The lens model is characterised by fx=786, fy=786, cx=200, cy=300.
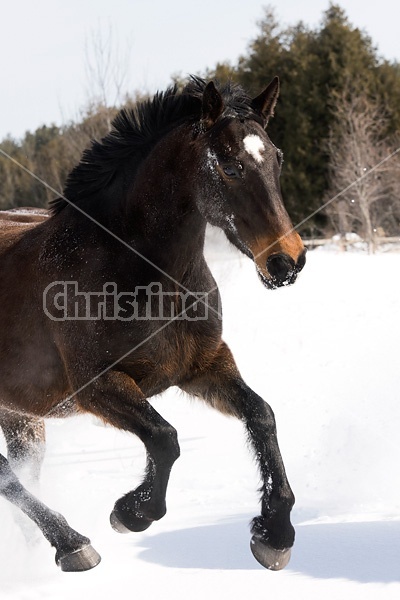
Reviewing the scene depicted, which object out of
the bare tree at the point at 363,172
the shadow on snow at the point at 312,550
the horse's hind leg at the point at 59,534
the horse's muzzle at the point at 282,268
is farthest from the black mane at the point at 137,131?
the bare tree at the point at 363,172

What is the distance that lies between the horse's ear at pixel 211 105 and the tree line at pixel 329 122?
15916 mm

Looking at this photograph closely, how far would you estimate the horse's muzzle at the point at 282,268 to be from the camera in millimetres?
3309

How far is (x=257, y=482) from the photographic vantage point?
6211 mm

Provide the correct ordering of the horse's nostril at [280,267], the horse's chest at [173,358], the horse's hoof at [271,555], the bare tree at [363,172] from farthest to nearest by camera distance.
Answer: the bare tree at [363,172]
the horse's chest at [173,358]
the horse's hoof at [271,555]
the horse's nostril at [280,267]

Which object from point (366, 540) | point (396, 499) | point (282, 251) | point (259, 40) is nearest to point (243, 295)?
point (396, 499)

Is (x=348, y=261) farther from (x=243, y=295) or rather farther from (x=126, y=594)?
(x=126, y=594)

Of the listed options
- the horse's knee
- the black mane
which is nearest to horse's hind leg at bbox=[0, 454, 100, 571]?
the horse's knee

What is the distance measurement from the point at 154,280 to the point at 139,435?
2.46 ft

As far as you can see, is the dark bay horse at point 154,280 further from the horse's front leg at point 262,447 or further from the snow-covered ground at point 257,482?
the snow-covered ground at point 257,482

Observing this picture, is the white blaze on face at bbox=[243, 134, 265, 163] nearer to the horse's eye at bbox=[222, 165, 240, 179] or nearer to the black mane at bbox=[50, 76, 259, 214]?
the horse's eye at bbox=[222, 165, 240, 179]

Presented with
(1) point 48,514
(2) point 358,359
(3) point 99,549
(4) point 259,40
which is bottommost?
(2) point 358,359

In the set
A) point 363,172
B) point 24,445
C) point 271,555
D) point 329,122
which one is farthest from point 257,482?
point 329,122

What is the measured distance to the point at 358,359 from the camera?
1053cm

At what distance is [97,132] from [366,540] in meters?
9.45
